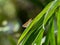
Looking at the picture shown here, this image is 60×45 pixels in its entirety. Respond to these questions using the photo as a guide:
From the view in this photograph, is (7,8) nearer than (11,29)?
No

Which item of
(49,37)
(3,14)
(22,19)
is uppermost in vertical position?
(49,37)

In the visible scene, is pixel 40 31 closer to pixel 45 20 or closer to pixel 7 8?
pixel 45 20

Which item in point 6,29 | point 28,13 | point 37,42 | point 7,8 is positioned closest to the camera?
point 37,42

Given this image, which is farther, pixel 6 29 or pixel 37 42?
pixel 6 29

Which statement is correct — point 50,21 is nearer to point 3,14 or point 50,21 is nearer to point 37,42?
point 37,42

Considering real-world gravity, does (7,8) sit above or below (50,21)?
below

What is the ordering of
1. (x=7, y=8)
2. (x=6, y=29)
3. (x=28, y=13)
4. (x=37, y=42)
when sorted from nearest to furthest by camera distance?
(x=37, y=42) → (x=6, y=29) → (x=28, y=13) → (x=7, y=8)

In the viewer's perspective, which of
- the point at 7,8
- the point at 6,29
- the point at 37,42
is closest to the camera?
the point at 37,42

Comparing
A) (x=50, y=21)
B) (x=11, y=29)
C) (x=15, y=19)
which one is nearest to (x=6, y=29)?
(x=11, y=29)

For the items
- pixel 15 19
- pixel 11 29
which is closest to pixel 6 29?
pixel 11 29
